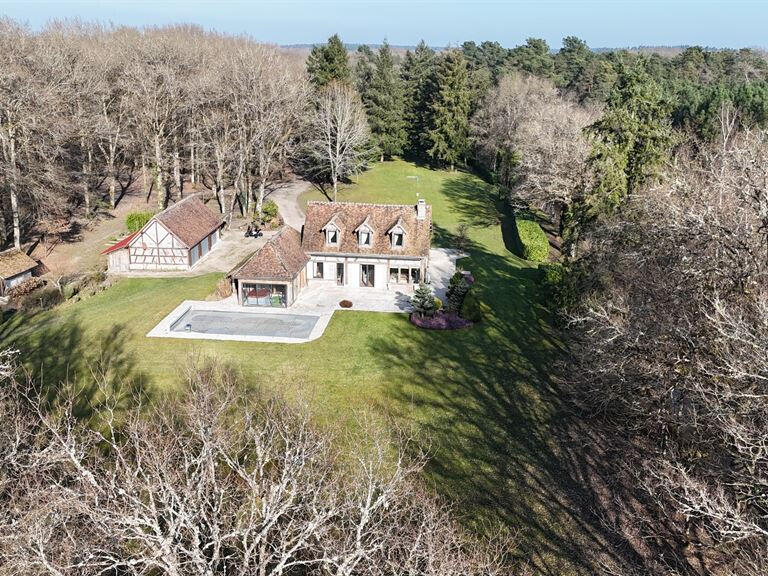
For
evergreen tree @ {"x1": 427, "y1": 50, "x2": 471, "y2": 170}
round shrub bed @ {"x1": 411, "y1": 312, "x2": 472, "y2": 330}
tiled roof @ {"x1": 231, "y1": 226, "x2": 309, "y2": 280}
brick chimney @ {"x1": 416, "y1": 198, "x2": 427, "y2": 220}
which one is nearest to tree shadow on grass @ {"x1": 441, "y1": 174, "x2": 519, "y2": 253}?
evergreen tree @ {"x1": 427, "y1": 50, "x2": 471, "y2": 170}

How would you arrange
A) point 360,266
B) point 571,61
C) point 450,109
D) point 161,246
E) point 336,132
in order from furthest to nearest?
1. point 571,61
2. point 450,109
3. point 336,132
4. point 161,246
5. point 360,266

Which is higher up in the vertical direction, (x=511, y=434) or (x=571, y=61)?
(x=571, y=61)

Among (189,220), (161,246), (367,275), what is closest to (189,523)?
(367,275)

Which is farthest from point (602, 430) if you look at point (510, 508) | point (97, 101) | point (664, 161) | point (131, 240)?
point (97, 101)

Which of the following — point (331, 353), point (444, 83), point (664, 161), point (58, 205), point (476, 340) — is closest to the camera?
point (331, 353)

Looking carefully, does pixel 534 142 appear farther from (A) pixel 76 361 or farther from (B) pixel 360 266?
(A) pixel 76 361

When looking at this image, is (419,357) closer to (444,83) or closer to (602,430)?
(602,430)

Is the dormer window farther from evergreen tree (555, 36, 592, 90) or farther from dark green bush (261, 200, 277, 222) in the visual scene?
evergreen tree (555, 36, 592, 90)
